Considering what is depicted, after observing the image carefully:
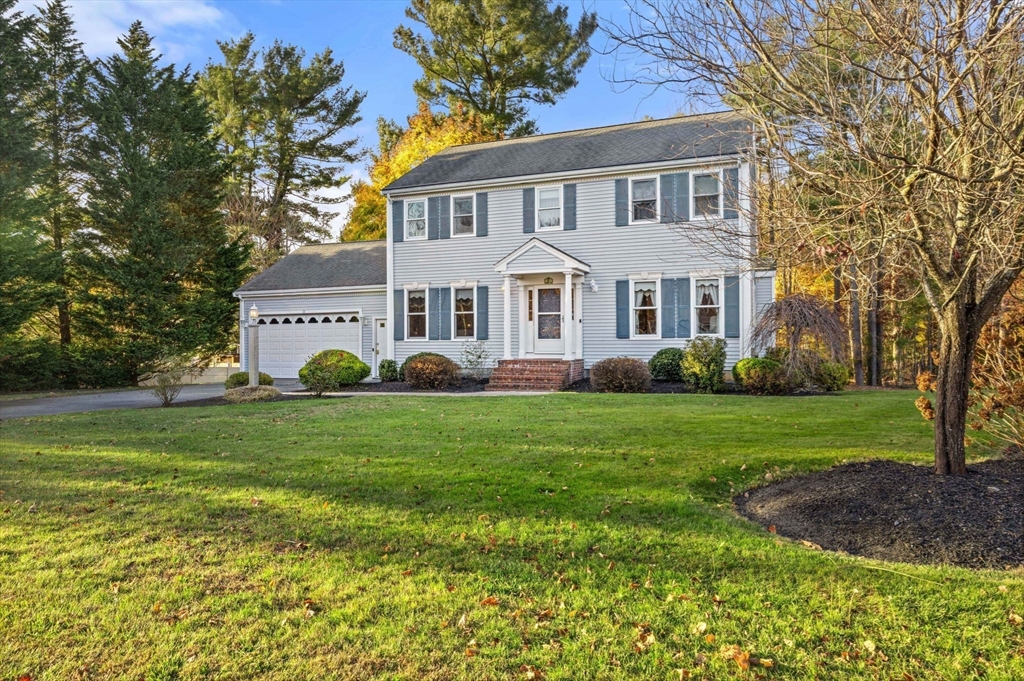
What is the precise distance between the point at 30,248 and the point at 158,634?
828 inches

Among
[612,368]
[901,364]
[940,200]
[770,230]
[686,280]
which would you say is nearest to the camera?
[940,200]

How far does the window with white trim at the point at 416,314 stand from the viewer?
19156 millimetres

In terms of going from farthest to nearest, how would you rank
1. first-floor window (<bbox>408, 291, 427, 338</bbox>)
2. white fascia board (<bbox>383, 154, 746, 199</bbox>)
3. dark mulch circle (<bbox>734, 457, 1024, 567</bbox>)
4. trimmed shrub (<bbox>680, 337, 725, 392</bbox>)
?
first-floor window (<bbox>408, 291, 427, 338</bbox>) < white fascia board (<bbox>383, 154, 746, 199</bbox>) < trimmed shrub (<bbox>680, 337, 725, 392</bbox>) < dark mulch circle (<bbox>734, 457, 1024, 567</bbox>)

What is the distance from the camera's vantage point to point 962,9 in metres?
3.53

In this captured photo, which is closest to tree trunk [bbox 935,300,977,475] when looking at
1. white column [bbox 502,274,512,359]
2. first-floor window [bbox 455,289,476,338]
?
white column [bbox 502,274,512,359]

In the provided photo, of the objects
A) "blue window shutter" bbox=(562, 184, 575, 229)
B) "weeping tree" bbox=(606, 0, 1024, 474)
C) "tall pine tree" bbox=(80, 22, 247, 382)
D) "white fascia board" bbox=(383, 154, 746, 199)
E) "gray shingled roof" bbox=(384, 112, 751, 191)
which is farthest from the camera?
"tall pine tree" bbox=(80, 22, 247, 382)

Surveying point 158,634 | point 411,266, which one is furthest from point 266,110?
point 158,634

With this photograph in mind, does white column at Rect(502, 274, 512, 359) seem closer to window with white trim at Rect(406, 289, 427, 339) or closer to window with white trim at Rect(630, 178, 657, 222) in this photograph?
window with white trim at Rect(406, 289, 427, 339)

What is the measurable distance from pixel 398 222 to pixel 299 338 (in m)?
5.44

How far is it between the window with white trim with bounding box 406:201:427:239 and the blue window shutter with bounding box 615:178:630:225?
5953 mm

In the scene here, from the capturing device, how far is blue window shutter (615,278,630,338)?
16828 mm

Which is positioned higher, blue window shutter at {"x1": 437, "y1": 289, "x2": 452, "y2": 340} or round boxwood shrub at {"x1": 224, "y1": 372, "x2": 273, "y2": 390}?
blue window shutter at {"x1": 437, "y1": 289, "x2": 452, "y2": 340}

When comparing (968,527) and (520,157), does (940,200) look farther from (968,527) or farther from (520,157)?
(520,157)

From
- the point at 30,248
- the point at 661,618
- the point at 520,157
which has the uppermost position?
the point at 520,157
